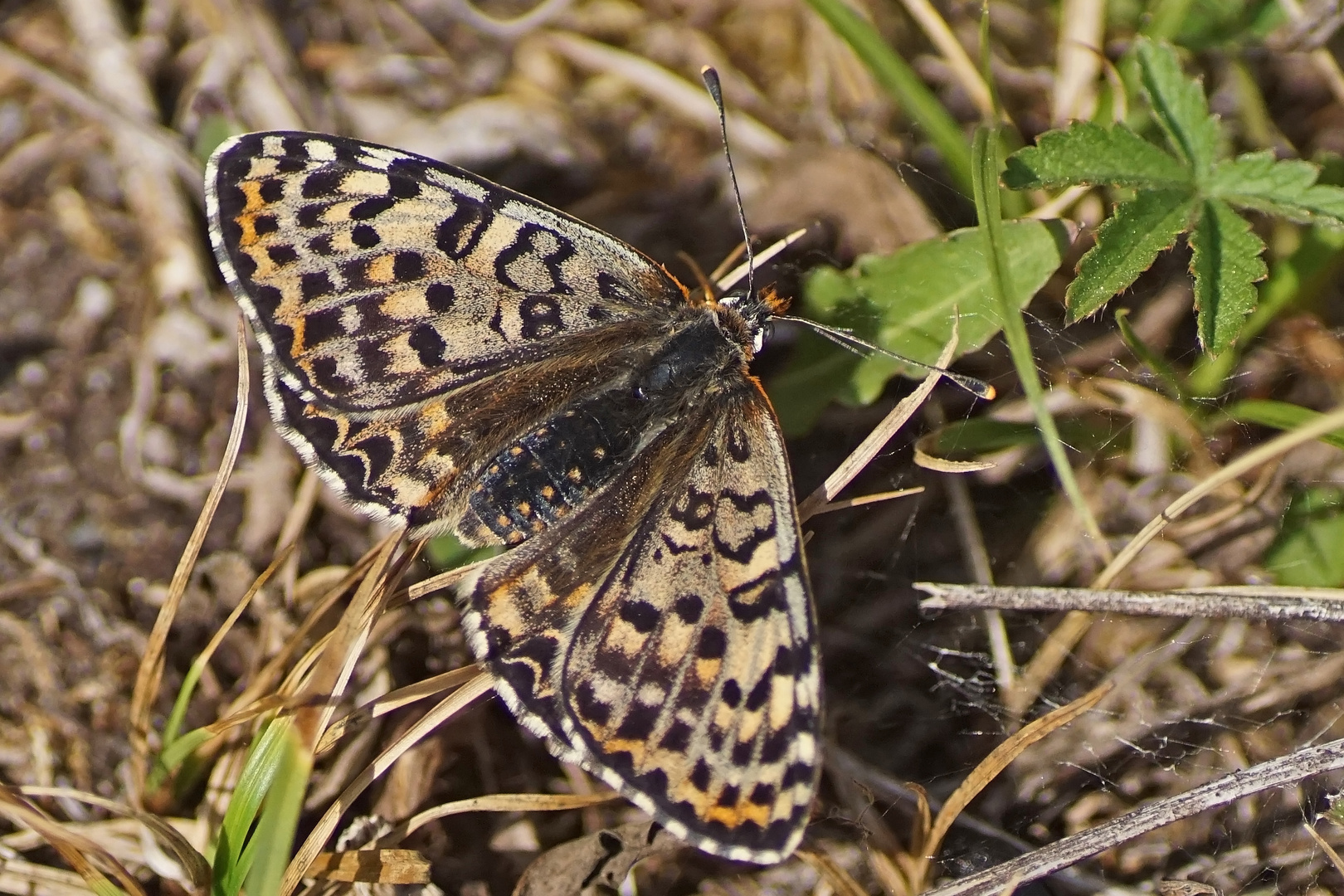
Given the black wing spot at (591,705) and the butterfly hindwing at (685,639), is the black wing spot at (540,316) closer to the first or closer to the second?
the butterfly hindwing at (685,639)

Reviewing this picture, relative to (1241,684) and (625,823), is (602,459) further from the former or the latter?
(1241,684)

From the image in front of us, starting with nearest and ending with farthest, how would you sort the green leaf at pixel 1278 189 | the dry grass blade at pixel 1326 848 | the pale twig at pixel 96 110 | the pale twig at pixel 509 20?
the dry grass blade at pixel 1326 848, the green leaf at pixel 1278 189, the pale twig at pixel 96 110, the pale twig at pixel 509 20

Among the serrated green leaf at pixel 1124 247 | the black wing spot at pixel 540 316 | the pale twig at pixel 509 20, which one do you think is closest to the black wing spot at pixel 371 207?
the black wing spot at pixel 540 316

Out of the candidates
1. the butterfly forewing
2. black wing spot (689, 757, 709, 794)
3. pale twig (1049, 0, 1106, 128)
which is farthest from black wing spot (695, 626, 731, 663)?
pale twig (1049, 0, 1106, 128)

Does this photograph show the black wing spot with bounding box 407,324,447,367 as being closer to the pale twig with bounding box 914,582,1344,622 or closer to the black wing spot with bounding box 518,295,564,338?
the black wing spot with bounding box 518,295,564,338

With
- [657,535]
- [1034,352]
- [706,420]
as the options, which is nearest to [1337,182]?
[1034,352]

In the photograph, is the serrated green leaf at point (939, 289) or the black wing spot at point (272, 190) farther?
the serrated green leaf at point (939, 289)
